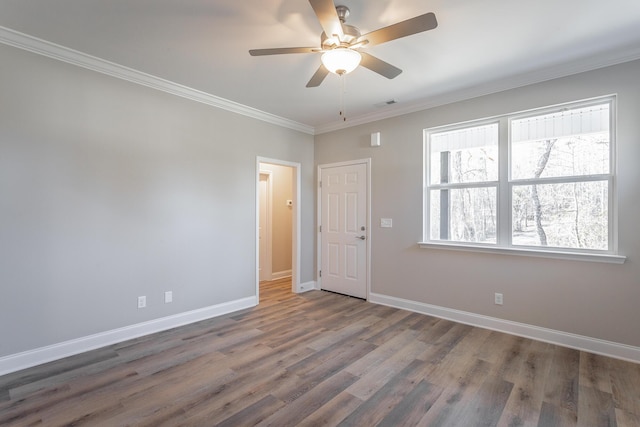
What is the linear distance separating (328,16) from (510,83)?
2491 millimetres

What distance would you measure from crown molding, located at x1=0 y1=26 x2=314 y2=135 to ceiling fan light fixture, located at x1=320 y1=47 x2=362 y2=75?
2122mm

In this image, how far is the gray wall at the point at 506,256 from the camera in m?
2.71

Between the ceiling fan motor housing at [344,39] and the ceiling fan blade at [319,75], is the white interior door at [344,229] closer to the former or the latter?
the ceiling fan blade at [319,75]

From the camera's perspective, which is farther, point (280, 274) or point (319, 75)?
point (280, 274)

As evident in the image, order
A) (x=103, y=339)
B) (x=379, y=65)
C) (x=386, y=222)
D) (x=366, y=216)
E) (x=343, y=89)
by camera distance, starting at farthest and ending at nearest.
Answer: (x=366, y=216)
(x=386, y=222)
(x=343, y=89)
(x=103, y=339)
(x=379, y=65)

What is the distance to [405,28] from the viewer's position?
74.4 inches

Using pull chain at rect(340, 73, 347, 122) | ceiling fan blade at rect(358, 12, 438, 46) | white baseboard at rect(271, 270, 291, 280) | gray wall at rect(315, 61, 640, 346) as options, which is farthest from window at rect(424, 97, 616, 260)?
white baseboard at rect(271, 270, 291, 280)

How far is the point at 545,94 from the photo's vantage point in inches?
122

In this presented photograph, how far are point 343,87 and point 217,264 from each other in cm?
269

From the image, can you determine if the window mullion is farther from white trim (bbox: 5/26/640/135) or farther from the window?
white trim (bbox: 5/26/640/135)

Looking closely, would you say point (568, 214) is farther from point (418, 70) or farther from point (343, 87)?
point (343, 87)

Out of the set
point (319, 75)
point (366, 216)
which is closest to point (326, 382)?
point (319, 75)

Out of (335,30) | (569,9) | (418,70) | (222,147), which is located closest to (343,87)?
(418,70)

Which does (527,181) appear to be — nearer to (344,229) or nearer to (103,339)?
(344,229)
